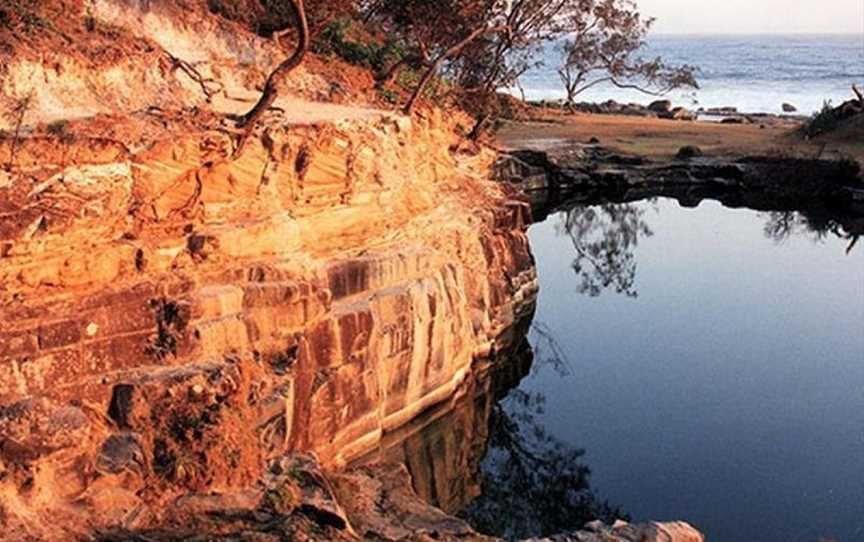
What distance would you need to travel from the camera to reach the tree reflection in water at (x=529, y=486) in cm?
1502

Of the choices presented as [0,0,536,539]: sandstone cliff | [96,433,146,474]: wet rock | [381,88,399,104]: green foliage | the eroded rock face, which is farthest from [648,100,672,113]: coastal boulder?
[96,433,146,474]: wet rock

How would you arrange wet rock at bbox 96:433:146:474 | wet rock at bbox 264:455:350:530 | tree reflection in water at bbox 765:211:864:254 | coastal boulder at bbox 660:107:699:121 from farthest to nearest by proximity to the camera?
coastal boulder at bbox 660:107:699:121 < tree reflection in water at bbox 765:211:864:254 < wet rock at bbox 264:455:350:530 < wet rock at bbox 96:433:146:474

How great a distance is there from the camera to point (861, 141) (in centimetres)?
4294

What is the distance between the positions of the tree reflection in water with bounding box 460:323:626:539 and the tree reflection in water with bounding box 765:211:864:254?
18912 millimetres

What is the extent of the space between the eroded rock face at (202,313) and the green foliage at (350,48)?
14.7 ft

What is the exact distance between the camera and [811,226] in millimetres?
35906

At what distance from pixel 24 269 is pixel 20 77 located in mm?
3351

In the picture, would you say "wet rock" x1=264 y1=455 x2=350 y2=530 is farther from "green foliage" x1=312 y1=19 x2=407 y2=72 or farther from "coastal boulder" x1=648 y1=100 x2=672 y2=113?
"coastal boulder" x1=648 y1=100 x2=672 y2=113

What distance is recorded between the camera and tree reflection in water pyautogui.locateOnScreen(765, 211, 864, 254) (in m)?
34.3

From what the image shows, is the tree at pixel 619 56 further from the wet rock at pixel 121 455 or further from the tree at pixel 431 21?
the wet rock at pixel 121 455

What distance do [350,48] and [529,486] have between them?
10.7 metres

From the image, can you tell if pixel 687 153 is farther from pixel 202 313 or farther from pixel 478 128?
pixel 202 313

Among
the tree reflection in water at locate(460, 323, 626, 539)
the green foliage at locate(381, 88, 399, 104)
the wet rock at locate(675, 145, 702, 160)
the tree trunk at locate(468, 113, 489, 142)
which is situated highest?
the green foliage at locate(381, 88, 399, 104)

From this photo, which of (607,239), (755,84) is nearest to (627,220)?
(607,239)
